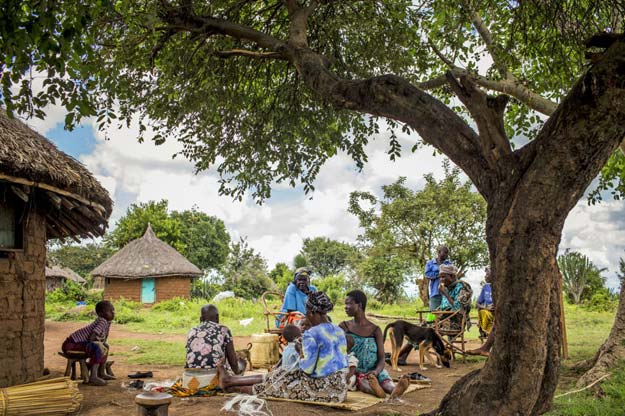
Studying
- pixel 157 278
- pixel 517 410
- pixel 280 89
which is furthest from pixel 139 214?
pixel 517 410

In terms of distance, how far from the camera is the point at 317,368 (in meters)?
6.23

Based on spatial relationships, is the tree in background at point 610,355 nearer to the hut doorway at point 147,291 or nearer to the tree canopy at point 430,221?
the tree canopy at point 430,221

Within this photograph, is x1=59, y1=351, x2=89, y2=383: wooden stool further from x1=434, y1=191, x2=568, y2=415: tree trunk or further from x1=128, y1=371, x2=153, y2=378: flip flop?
x1=434, y1=191, x2=568, y2=415: tree trunk

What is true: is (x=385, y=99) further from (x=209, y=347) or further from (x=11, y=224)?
(x=11, y=224)

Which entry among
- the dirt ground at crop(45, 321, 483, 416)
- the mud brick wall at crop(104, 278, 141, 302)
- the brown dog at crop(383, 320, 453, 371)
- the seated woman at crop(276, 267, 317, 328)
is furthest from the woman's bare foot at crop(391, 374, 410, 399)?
the mud brick wall at crop(104, 278, 141, 302)

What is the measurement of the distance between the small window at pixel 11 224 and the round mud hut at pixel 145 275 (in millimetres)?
21095

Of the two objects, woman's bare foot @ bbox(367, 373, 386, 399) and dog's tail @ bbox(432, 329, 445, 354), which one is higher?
dog's tail @ bbox(432, 329, 445, 354)

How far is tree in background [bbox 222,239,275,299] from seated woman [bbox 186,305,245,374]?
3060 cm

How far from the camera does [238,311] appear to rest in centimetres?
2142

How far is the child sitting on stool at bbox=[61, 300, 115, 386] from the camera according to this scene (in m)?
7.86

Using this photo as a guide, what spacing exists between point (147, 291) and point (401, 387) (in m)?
24.3

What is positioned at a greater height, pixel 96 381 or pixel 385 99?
pixel 385 99

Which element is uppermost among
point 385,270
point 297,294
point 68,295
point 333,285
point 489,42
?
point 489,42

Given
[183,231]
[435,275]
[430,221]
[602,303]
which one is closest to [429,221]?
[430,221]
